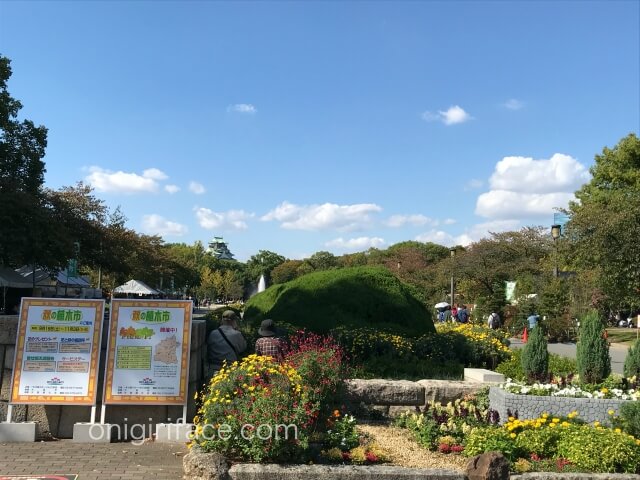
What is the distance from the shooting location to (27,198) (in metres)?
20.1

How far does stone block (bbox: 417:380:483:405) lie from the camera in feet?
25.6

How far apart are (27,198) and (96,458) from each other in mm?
16811

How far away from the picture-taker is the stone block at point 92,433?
6.59m

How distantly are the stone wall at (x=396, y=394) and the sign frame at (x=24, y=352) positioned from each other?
333 centimetres

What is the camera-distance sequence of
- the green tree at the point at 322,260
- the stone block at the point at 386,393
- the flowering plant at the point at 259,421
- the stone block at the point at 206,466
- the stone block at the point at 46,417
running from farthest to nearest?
the green tree at the point at 322,260 < the stone block at the point at 386,393 < the stone block at the point at 46,417 < the flowering plant at the point at 259,421 < the stone block at the point at 206,466

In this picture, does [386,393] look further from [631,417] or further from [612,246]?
[612,246]

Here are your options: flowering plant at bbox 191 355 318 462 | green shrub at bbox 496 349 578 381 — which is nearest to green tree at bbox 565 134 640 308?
green shrub at bbox 496 349 578 381

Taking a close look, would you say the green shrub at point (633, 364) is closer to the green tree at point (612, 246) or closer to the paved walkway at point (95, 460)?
the paved walkway at point (95, 460)

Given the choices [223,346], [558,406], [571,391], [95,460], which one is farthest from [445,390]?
[95,460]

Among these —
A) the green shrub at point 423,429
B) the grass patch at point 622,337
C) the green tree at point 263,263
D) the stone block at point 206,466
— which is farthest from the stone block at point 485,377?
the green tree at point 263,263

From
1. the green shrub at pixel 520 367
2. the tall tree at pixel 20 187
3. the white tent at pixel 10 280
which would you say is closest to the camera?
the green shrub at pixel 520 367

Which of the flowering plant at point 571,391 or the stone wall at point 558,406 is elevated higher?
the flowering plant at point 571,391

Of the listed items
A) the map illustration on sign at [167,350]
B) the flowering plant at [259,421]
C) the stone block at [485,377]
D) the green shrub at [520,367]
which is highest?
the map illustration on sign at [167,350]

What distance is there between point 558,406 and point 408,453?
2.35 meters
